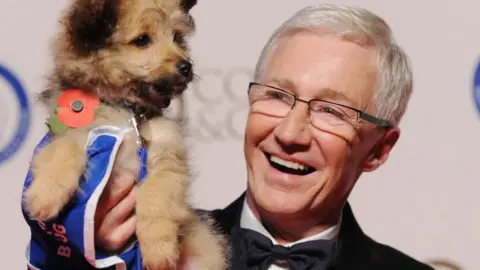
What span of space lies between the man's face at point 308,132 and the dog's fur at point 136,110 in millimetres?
151

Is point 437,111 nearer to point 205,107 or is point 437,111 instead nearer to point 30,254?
point 205,107

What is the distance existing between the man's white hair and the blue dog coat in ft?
1.20

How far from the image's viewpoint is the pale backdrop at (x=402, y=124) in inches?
73.7

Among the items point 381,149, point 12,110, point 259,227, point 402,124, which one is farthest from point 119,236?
point 402,124

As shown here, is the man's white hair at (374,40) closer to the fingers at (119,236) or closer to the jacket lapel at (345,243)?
the jacket lapel at (345,243)

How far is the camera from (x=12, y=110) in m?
1.87

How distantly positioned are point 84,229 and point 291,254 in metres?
0.41

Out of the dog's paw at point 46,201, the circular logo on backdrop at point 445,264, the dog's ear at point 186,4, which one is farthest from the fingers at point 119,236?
the circular logo on backdrop at point 445,264

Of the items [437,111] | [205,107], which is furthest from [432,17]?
[205,107]

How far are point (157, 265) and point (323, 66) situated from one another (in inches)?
19.1

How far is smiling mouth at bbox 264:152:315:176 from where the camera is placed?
4.19 ft

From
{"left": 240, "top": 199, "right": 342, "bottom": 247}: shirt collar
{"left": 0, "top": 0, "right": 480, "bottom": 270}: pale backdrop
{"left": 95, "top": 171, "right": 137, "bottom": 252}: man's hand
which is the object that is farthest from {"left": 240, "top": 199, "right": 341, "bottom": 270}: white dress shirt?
{"left": 0, "top": 0, "right": 480, "bottom": 270}: pale backdrop

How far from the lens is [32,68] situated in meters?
1.86

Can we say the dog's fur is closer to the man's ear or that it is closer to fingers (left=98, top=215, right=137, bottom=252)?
fingers (left=98, top=215, right=137, bottom=252)
